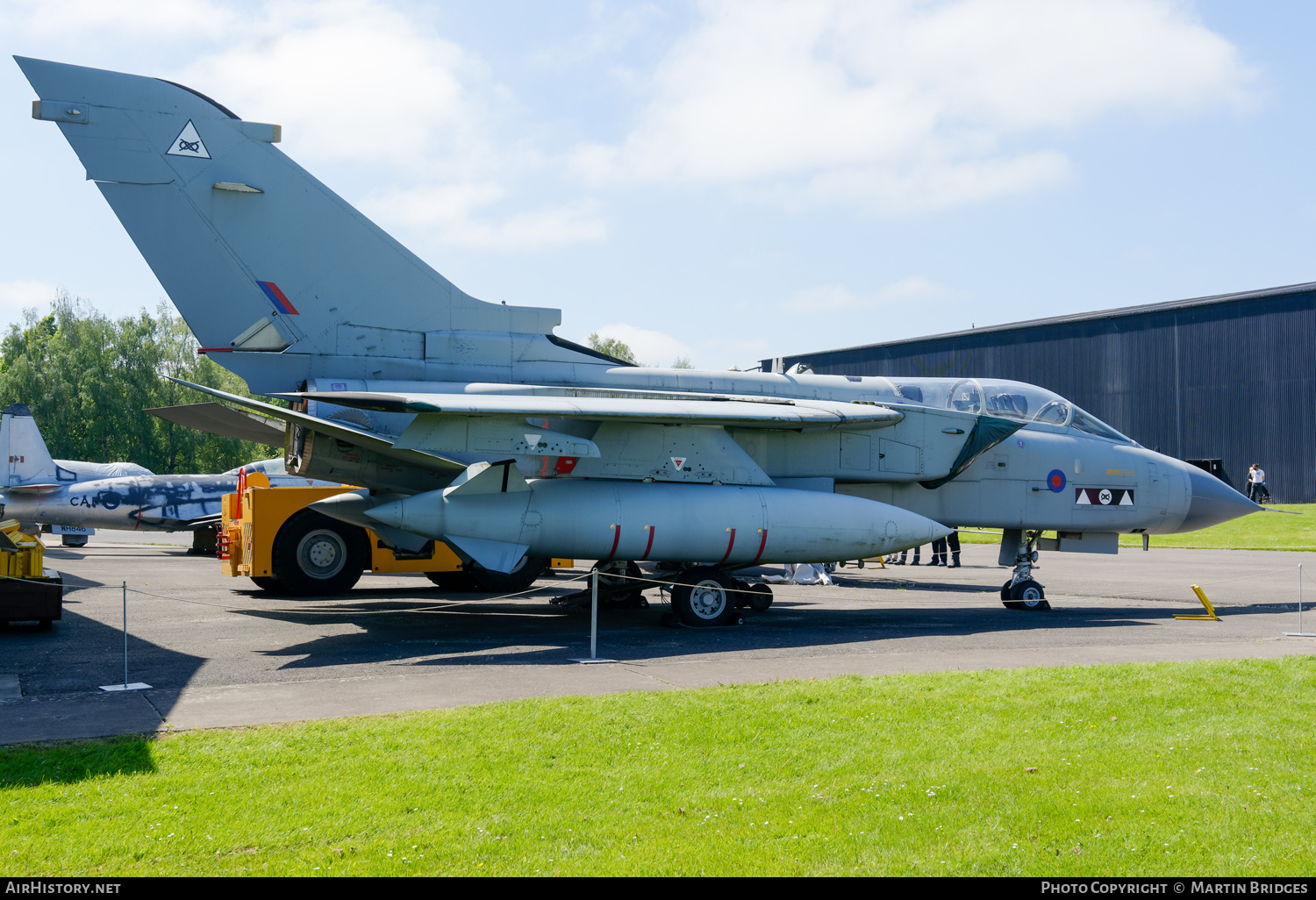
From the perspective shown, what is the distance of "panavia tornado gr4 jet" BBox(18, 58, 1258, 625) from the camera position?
35.7 feet

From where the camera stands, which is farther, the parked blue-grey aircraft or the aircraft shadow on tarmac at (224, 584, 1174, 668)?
the parked blue-grey aircraft

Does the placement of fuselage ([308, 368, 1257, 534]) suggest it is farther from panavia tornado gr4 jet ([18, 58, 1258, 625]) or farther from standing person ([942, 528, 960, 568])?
standing person ([942, 528, 960, 568])

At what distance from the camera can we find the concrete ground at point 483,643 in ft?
23.9

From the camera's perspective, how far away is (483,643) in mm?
10523

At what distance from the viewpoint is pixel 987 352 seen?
151 ft

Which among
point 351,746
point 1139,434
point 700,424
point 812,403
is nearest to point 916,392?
point 812,403

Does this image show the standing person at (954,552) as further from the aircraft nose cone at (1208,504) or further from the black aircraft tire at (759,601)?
the black aircraft tire at (759,601)

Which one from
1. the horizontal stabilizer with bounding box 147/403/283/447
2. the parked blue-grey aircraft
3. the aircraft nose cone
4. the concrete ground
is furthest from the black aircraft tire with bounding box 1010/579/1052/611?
the parked blue-grey aircraft

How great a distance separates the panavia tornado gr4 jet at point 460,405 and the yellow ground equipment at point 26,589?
308cm

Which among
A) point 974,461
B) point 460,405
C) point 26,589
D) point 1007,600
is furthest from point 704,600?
point 26,589

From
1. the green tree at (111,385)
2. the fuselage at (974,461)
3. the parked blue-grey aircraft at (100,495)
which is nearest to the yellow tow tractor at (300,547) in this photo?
the fuselage at (974,461)

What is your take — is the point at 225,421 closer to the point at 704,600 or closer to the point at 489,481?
the point at 489,481

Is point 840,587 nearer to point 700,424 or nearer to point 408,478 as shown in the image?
point 700,424

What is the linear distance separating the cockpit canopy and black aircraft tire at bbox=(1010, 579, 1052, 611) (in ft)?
7.91
